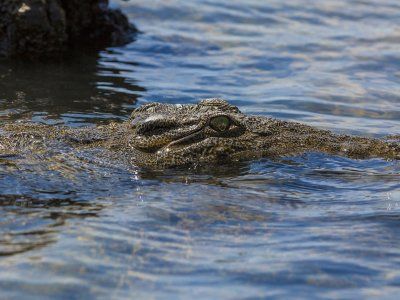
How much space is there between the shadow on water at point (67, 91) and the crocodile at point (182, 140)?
1.44 m

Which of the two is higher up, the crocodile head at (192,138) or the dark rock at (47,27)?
the dark rock at (47,27)

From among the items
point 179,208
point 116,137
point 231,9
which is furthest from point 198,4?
point 179,208

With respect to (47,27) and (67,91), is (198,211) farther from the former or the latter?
(47,27)

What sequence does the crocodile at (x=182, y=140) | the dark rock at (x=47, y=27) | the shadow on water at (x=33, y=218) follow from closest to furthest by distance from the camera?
the shadow on water at (x=33, y=218), the crocodile at (x=182, y=140), the dark rock at (x=47, y=27)

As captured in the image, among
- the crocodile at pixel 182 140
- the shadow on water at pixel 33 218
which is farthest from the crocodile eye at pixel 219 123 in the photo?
the shadow on water at pixel 33 218

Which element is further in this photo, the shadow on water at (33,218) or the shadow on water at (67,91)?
the shadow on water at (67,91)

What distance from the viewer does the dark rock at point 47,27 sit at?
10.3m

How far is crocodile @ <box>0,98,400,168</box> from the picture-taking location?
19.9ft

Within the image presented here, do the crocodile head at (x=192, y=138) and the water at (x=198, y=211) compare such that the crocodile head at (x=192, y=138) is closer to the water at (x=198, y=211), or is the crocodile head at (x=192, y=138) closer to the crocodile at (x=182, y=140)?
the crocodile at (x=182, y=140)

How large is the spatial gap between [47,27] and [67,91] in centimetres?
163

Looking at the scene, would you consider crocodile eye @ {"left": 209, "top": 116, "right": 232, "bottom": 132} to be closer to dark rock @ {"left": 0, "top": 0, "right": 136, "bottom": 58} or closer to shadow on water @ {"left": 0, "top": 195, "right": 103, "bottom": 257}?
shadow on water @ {"left": 0, "top": 195, "right": 103, "bottom": 257}

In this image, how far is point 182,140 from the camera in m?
6.16

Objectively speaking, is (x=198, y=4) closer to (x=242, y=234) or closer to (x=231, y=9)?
(x=231, y=9)

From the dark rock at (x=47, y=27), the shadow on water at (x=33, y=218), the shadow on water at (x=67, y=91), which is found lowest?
the shadow on water at (x=33, y=218)
